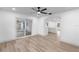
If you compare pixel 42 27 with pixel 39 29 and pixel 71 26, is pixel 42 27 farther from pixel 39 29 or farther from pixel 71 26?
pixel 71 26

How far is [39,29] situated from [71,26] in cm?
65

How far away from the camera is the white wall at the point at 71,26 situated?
Result: 1543mm

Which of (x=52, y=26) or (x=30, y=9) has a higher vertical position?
(x=30, y=9)

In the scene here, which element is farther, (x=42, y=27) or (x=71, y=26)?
(x=42, y=27)

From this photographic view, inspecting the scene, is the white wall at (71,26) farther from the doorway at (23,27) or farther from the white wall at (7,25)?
the white wall at (7,25)

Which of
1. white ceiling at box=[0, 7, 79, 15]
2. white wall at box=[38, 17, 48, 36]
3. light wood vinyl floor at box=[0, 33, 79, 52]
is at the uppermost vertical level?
white ceiling at box=[0, 7, 79, 15]

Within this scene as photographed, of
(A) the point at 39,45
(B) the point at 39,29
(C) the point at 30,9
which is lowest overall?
(A) the point at 39,45

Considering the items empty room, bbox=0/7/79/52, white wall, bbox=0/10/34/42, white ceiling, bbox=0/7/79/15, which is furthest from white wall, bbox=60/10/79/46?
white wall, bbox=0/10/34/42

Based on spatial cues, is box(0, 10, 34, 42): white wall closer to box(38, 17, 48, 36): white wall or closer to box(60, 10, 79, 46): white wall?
box(38, 17, 48, 36): white wall

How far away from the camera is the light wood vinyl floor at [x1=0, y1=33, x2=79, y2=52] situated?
63.6 inches

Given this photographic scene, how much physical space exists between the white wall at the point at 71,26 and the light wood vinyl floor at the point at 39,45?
176 mm

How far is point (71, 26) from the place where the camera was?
156cm

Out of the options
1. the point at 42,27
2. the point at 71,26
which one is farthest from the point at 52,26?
the point at 71,26
